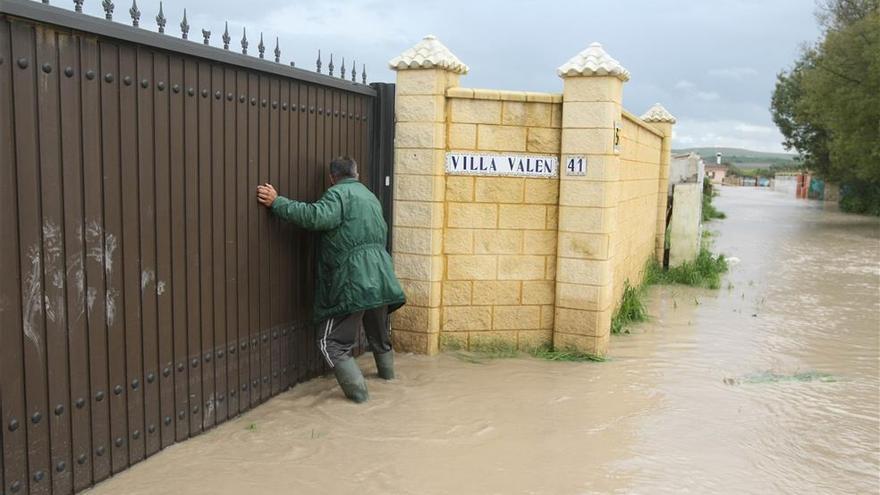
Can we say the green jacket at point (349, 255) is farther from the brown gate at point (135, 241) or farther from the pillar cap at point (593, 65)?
the pillar cap at point (593, 65)

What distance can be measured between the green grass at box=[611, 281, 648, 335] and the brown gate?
3.70 metres

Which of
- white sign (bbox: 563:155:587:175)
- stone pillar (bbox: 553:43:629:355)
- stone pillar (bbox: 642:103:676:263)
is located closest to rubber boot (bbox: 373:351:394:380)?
stone pillar (bbox: 553:43:629:355)

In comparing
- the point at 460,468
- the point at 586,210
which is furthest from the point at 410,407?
the point at 586,210

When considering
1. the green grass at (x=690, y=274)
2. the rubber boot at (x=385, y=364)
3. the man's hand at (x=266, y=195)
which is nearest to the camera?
the man's hand at (x=266, y=195)

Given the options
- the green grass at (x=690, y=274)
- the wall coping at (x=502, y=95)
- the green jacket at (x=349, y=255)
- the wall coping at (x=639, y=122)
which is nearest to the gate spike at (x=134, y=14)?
the green jacket at (x=349, y=255)

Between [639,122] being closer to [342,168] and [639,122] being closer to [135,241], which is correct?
[342,168]

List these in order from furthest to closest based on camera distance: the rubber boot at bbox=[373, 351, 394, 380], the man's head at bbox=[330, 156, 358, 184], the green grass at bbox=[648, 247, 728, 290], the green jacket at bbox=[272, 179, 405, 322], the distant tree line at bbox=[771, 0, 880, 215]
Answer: the distant tree line at bbox=[771, 0, 880, 215] → the green grass at bbox=[648, 247, 728, 290] → the rubber boot at bbox=[373, 351, 394, 380] → the man's head at bbox=[330, 156, 358, 184] → the green jacket at bbox=[272, 179, 405, 322]

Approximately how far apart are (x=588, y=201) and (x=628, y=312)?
239 centimetres

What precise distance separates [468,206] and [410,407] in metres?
1.98

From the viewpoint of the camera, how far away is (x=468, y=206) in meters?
6.73

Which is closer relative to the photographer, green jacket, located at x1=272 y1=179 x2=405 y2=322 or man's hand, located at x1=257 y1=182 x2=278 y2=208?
man's hand, located at x1=257 y1=182 x2=278 y2=208

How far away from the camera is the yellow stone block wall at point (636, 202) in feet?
26.9

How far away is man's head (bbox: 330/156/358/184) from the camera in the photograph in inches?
215

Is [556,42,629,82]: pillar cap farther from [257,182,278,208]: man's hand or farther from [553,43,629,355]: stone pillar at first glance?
[257,182,278,208]: man's hand
